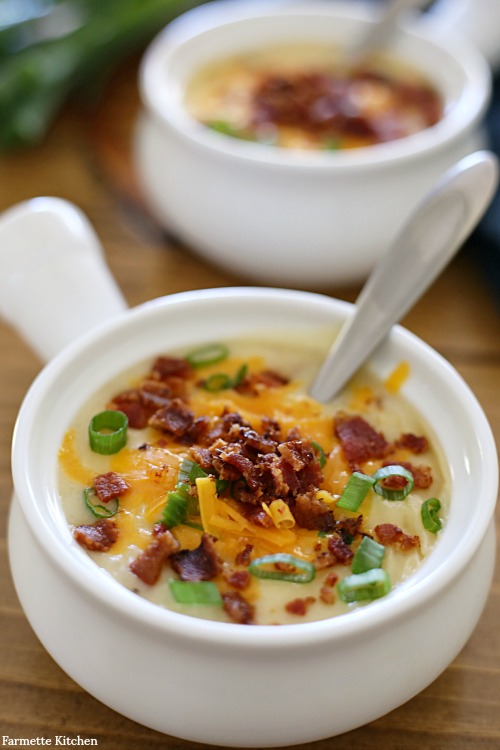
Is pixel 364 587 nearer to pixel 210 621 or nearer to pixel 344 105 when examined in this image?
pixel 210 621

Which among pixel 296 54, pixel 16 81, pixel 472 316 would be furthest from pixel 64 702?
pixel 296 54

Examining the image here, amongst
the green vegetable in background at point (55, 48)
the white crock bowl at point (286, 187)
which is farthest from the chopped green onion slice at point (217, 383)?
the green vegetable in background at point (55, 48)

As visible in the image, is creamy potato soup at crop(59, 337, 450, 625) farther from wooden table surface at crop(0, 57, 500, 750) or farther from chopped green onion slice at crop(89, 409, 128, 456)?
wooden table surface at crop(0, 57, 500, 750)

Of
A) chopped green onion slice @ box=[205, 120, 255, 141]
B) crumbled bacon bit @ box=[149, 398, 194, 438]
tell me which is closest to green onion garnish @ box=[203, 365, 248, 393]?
crumbled bacon bit @ box=[149, 398, 194, 438]

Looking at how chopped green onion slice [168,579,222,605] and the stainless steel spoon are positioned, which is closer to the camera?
chopped green onion slice [168,579,222,605]

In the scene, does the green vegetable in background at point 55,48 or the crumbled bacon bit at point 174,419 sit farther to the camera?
the green vegetable in background at point 55,48

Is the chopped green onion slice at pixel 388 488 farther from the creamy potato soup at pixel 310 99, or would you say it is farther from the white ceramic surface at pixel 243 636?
the creamy potato soup at pixel 310 99

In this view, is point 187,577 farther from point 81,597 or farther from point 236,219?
point 236,219

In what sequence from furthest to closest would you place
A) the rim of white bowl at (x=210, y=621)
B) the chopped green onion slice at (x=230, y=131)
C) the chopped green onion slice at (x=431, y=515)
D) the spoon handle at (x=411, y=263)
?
the chopped green onion slice at (x=230, y=131)
the spoon handle at (x=411, y=263)
the chopped green onion slice at (x=431, y=515)
the rim of white bowl at (x=210, y=621)
